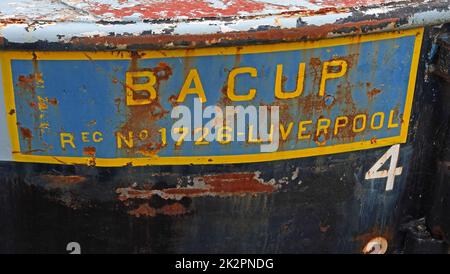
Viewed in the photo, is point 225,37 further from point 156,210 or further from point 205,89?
point 156,210

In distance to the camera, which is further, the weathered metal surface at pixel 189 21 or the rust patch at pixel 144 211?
the rust patch at pixel 144 211

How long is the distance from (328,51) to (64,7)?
0.73 metres

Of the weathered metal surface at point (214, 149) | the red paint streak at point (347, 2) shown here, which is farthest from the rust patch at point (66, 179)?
the red paint streak at point (347, 2)

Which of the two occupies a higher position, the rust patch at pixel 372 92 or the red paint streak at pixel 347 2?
the red paint streak at pixel 347 2

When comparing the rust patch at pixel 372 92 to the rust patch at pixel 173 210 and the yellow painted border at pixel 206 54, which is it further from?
the rust patch at pixel 173 210

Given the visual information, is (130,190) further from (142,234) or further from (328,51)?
(328,51)

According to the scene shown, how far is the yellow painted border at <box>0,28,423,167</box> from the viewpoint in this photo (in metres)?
1.92

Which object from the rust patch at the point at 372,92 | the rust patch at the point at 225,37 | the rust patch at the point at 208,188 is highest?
the rust patch at the point at 225,37

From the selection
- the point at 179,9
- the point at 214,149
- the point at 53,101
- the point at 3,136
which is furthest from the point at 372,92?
the point at 3,136

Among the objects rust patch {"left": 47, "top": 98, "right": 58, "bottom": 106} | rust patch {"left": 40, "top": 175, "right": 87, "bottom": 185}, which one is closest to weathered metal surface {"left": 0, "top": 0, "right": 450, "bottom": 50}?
rust patch {"left": 47, "top": 98, "right": 58, "bottom": 106}

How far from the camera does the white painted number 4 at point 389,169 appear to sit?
2242mm

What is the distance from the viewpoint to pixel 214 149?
2076 millimetres

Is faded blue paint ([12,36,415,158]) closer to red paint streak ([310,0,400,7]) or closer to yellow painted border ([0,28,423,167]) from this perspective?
yellow painted border ([0,28,423,167])

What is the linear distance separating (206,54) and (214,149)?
281 mm
